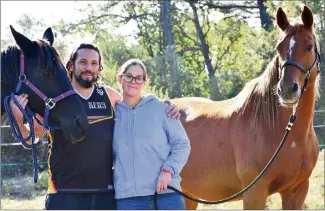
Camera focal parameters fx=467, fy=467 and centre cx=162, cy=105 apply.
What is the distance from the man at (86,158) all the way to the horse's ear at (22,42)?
0.90 ft

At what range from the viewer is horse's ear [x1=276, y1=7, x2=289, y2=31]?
3857mm

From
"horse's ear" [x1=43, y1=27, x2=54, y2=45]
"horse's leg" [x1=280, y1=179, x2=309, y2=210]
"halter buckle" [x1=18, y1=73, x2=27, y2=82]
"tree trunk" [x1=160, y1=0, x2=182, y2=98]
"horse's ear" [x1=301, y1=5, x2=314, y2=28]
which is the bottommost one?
"horse's leg" [x1=280, y1=179, x2=309, y2=210]

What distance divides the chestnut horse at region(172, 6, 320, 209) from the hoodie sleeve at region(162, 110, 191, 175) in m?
1.12

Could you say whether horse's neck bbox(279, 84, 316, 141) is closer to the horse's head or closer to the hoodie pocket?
the horse's head

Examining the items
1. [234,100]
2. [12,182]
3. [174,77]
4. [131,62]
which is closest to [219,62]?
[174,77]

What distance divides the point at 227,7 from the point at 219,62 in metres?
6.59

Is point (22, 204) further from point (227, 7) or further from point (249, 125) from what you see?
point (227, 7)

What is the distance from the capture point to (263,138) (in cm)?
392

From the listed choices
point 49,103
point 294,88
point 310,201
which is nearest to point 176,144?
point 49,103

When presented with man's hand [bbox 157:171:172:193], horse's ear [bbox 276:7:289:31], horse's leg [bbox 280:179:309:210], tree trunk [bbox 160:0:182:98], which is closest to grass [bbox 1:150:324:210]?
horse's leg [bbox 280:179:309:210]

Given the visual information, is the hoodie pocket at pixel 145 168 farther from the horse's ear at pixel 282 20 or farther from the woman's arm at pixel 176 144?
the horse's ear at pixel 282 20

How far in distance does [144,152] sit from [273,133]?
161 cm

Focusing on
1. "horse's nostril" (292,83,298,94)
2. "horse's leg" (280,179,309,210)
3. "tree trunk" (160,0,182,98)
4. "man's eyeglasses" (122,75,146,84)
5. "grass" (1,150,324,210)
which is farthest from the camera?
"tree trunk" (160,0,182,98)

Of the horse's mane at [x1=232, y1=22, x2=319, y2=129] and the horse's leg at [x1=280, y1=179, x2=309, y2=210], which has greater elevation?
the horse's mane at [x1=232, y1=22, x2=319, y2=129]
